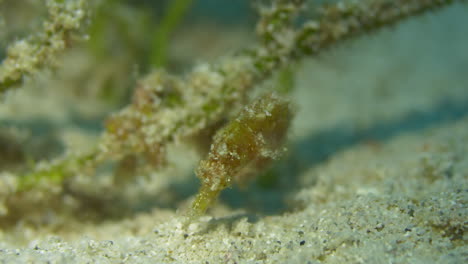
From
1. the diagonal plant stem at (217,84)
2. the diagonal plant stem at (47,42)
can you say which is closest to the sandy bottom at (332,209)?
the diagonal plant stem at (217,84)

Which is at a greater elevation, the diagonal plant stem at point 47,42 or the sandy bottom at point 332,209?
the diagonal plant stem at point 47,42

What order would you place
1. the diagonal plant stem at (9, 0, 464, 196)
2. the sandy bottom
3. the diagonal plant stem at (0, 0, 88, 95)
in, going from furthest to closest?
the diagonal plant stem at (9, 0, 464, 196) → the diagonal plant stem at (0, 0, 88, 95) → the sandy bottom

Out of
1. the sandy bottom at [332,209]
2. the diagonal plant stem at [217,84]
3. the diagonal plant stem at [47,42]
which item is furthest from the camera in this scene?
the diagonal plant stem at [217,84]

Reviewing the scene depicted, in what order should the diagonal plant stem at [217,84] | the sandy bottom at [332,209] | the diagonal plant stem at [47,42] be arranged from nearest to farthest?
the sandy bottom at [332,209] < the diagonal plant stem at [47,42] < the diagonal plant stem at [217,84]

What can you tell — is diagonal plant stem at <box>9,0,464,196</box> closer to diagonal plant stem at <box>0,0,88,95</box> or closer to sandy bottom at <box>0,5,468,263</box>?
sandy bottom at <box>0,5,468,263</box>

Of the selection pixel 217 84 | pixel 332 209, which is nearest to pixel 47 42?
pixel 217 84

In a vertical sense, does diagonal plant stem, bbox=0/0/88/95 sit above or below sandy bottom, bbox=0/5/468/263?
above

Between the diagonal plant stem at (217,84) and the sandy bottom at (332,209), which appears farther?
the diagonal plant stem at (217,84)

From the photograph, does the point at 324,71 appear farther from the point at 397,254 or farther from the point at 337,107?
the point at 397,254

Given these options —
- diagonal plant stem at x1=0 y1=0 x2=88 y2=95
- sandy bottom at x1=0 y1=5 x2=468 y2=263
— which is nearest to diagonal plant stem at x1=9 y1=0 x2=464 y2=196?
sandy bottom at x1=0 y1=5 x2=468 y2=263

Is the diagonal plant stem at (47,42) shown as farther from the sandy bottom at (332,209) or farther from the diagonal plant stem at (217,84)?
the sandy bottom at (332,209)

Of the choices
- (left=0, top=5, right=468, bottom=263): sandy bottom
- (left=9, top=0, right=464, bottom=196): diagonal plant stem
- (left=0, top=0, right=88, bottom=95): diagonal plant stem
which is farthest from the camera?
(left=9, top=0, right=464, bottom=196): diagonal plant stem
